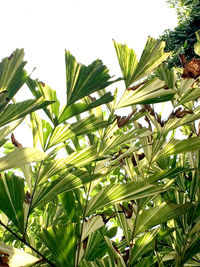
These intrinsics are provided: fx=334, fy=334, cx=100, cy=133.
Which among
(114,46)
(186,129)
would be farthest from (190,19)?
(114,46)

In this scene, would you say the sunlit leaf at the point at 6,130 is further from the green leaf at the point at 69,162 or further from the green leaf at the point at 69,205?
the green leaf at the point at 69,205

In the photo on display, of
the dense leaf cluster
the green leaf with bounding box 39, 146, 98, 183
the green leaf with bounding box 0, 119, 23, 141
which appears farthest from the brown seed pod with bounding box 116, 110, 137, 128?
the green leaf with bounding box 0, 119, 23, 141

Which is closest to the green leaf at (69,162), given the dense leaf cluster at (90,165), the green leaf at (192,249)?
the dense leaf cluster at (90,165)

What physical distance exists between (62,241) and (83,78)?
0.28 m

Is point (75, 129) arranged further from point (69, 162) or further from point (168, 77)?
point (168, 77)

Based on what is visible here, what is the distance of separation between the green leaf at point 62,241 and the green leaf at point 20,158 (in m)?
0.13

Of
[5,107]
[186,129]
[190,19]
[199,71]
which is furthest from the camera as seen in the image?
[190,19]

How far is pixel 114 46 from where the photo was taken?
681mm

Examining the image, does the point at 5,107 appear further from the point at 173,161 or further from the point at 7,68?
the point at 173,161

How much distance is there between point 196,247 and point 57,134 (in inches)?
12.6

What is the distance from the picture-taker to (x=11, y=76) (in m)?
0.51

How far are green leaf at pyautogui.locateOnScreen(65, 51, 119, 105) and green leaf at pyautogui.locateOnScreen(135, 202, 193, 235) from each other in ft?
0.82

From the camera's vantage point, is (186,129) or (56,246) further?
(186,129)

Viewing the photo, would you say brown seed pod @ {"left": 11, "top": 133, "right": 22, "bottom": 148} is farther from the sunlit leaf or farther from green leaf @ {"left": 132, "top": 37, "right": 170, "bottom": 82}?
green leaf @ {"left": 132, "top": 37, "right": 170, "bottom": 82}
